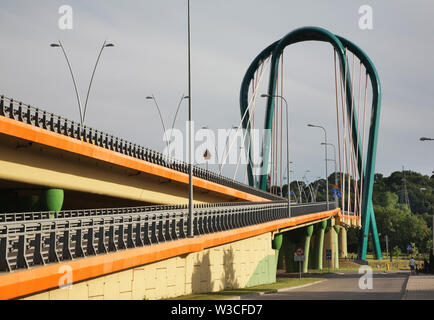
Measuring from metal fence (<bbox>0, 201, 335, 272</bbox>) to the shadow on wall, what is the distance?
4.10ft

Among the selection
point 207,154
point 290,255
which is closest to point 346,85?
point 290,255

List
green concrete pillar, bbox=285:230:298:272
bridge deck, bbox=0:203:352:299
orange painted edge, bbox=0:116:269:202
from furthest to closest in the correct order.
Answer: green concrete pillar, bbox=285:230:298:272
orange painted edge, bbox=0:116:269:202
bridge deck, bbox=0:203:352:299

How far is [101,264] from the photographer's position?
2138 centimetres

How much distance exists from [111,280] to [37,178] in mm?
13091

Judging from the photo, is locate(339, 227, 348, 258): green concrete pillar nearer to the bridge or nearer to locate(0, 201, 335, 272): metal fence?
the bridge

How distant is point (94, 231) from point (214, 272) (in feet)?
45.0

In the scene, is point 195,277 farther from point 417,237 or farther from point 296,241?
point 417,237

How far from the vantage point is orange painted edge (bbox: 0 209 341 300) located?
16.7m

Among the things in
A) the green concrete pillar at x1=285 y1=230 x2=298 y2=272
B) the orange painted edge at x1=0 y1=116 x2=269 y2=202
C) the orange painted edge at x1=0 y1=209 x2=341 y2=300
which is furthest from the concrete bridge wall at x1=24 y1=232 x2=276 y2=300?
the green concrete pillar at x1=285 y1=230 x2=298 y2=272

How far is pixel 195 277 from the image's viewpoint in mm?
32156

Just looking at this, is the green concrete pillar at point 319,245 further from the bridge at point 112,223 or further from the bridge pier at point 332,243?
the bridge at point 112,223

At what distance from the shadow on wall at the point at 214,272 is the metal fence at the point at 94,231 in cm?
125

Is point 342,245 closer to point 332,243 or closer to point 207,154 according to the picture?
point 332,243
